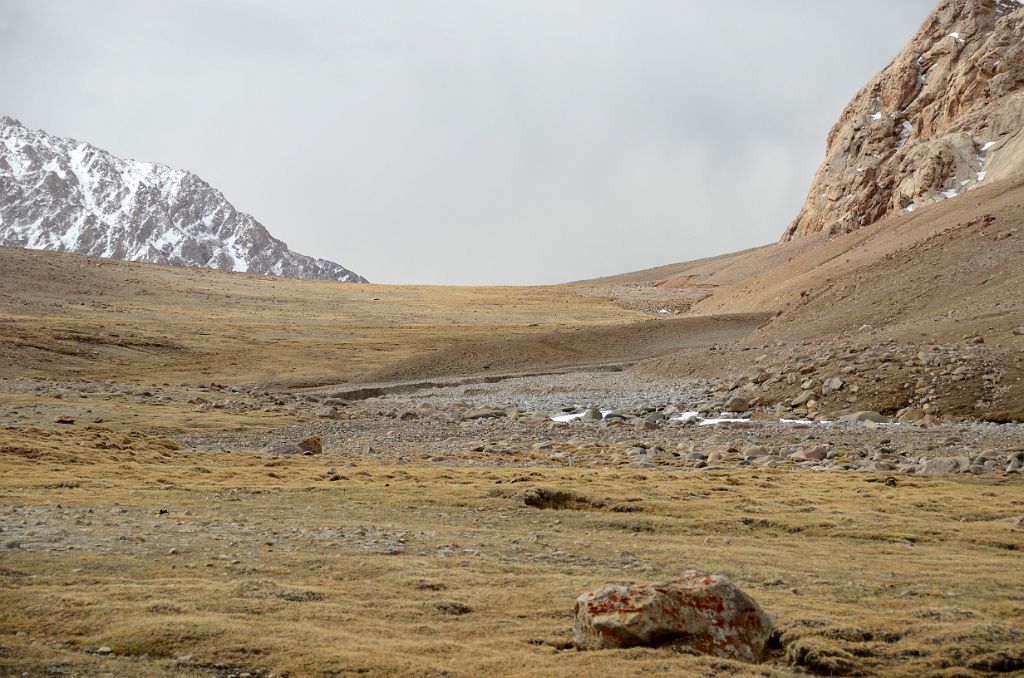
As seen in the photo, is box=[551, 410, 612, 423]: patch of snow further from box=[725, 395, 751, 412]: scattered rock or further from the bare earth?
box=[725, 395, 751, 412]: scattered rock

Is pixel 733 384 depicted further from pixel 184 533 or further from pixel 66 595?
pixel 66 595

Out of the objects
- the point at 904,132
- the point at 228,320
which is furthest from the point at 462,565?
the point at 904,132

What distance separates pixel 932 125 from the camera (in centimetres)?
11519

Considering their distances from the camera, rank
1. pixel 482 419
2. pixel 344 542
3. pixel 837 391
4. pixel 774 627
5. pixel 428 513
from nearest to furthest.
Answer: pixel 774 627 < pixel 344 542 < pixel 428 513 < pixel 837 391 < pixel 482 419

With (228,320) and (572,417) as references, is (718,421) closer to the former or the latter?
(572,417)

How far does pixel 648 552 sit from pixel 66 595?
20.8 feet

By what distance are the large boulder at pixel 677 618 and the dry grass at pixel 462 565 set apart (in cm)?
21

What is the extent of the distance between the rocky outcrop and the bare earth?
193 feet

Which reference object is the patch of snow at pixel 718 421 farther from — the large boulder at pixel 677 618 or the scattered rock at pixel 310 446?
the large boulder at pixel 677 618

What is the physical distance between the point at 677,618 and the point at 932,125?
122407 millimetres

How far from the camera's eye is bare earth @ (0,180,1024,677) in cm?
752

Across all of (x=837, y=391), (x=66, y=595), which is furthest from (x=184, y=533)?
(x=837, y=391)

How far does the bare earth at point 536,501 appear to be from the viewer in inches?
296

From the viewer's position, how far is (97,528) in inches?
440
